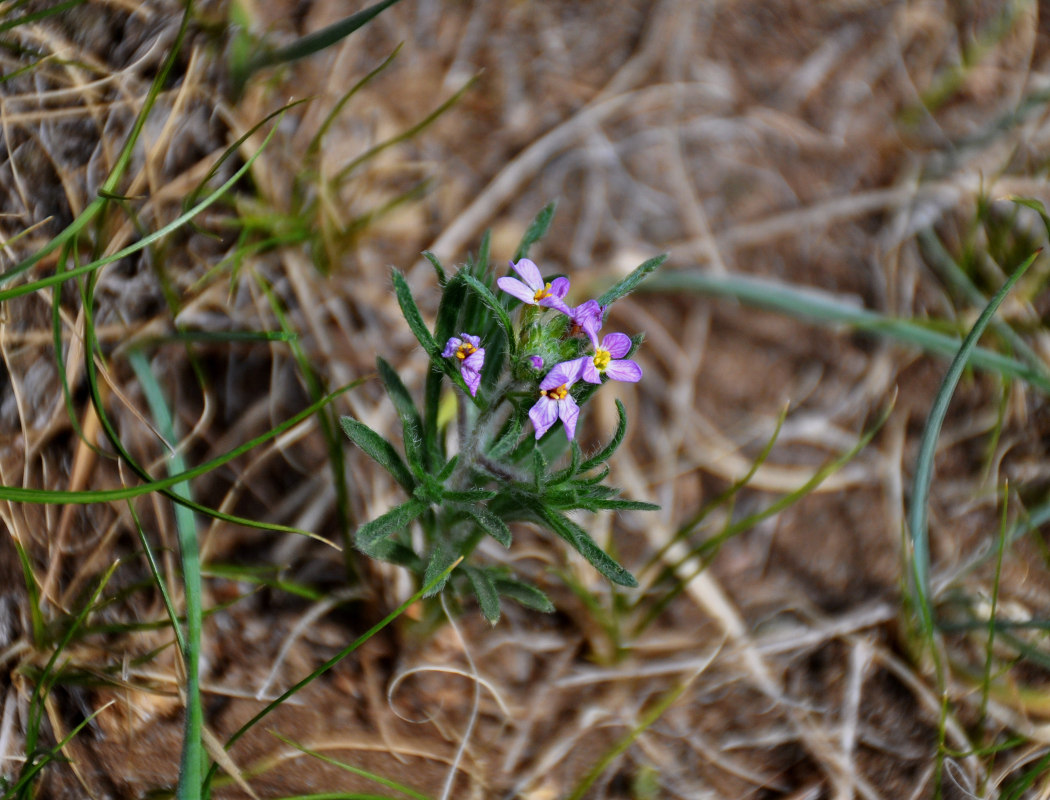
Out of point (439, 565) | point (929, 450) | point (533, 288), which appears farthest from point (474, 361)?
point (929, 450)

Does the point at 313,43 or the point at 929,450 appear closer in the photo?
the point at 929,450

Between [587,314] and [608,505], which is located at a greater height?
[587,314]

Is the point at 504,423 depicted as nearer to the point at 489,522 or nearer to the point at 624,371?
the point at 489,522

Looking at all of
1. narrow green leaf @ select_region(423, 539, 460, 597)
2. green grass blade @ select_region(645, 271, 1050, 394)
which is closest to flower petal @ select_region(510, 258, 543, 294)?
narrow green leaf @ select_region(423, 539, 460, 597)

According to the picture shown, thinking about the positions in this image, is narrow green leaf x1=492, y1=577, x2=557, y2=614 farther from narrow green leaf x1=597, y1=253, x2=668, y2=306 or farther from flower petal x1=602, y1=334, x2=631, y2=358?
narrow green leaf x1=597, y1=253, x2=668, y2=306

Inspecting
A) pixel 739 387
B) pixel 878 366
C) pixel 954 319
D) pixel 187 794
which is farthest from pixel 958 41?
pixel 187 794
